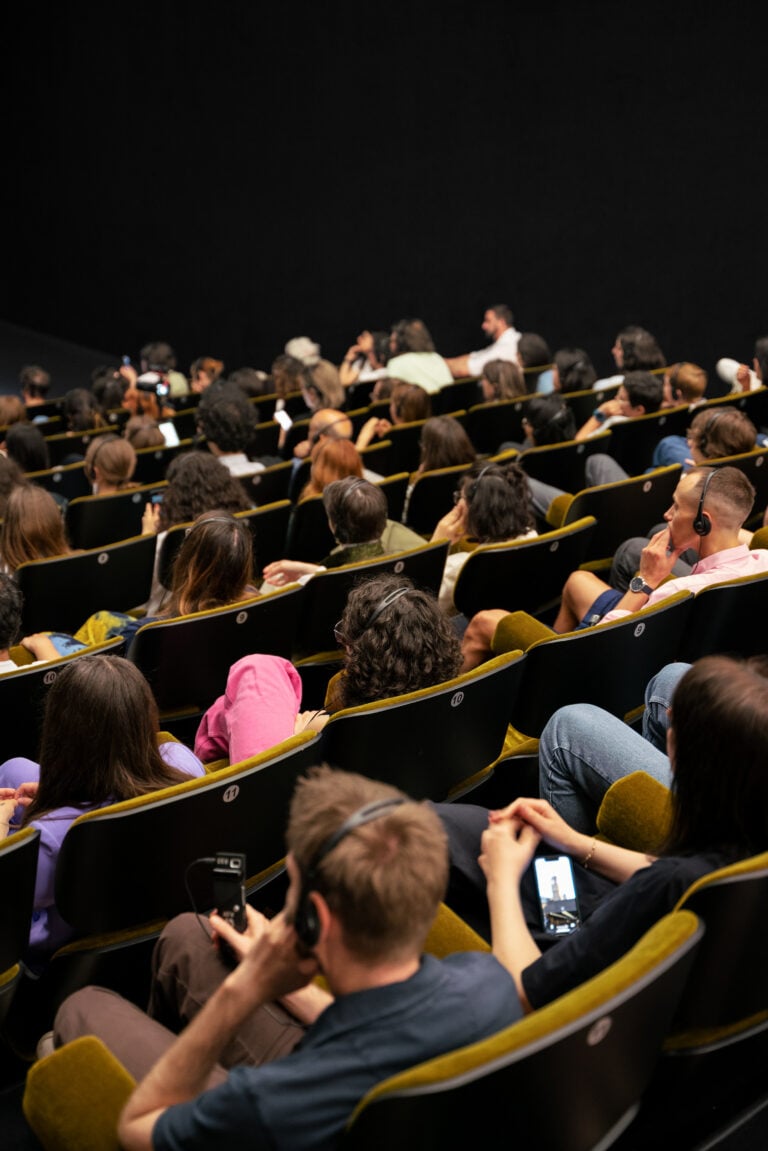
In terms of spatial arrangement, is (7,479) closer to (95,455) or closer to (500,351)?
(95,455)

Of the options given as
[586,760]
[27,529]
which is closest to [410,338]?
[27,529]

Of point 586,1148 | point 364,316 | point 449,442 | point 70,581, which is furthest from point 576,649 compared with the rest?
point 364,316

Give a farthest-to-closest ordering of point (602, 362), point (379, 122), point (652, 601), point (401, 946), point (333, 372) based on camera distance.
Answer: point (379, 122) → point (602, 362) → point (333, 372) → point (652, 601) → point (401, 946)

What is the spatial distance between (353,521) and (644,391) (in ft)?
8.42

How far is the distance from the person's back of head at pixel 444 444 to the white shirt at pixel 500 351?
3.77 metres

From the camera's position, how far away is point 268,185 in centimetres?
1099

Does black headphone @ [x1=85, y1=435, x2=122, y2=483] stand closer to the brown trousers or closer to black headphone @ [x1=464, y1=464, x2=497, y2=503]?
black headphone @ [x1=464, y1=464, x2=497, y2=503]

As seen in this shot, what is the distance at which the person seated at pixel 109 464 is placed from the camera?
Answer: 517 cm

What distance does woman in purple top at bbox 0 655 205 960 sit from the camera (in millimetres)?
2266

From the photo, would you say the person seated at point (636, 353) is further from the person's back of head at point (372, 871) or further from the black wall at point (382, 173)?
the person's back of head at point (372, 871)

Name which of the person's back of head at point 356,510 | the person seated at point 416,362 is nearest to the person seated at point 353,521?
the person's back of head at point 356,510

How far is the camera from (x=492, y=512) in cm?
398

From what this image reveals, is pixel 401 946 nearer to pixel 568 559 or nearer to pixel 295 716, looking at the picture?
pixel 295 716

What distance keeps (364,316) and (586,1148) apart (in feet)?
31.1
